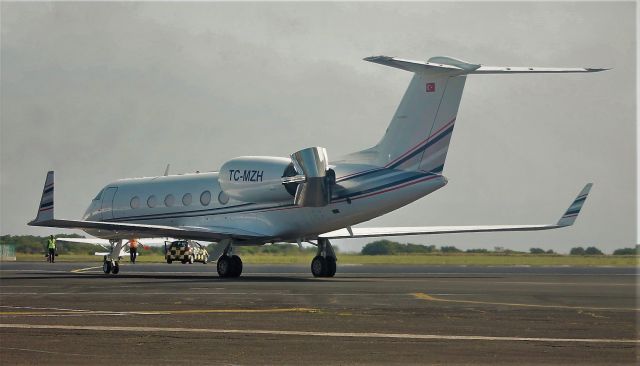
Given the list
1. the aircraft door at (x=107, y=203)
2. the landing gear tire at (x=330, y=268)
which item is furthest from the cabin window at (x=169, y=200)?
the landing gear tire at (x=330, y=268)

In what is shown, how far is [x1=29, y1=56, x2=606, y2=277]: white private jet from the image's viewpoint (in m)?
33.8

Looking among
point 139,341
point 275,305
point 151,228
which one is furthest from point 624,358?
point 151,228

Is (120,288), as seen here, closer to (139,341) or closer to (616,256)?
(139,341)

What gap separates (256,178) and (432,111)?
675cm

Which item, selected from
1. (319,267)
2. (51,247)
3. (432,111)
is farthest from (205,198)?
(51,247)

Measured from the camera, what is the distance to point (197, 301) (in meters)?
21.6

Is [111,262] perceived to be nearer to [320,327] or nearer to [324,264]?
[324,264]

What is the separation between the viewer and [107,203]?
44781 mm

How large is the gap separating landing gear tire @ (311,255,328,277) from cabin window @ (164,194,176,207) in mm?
6906

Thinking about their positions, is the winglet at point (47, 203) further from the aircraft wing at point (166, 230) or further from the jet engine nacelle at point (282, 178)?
the jet engine nacelle at point (282, 178)

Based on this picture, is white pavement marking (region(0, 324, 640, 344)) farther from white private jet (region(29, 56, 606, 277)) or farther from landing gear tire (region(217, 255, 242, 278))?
landing gear tire (region(217, 255, 242, 278))

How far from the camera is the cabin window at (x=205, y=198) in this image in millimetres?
39469

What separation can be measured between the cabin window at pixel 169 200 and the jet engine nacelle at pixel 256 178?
3781mm

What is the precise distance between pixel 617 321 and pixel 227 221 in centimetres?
2326
